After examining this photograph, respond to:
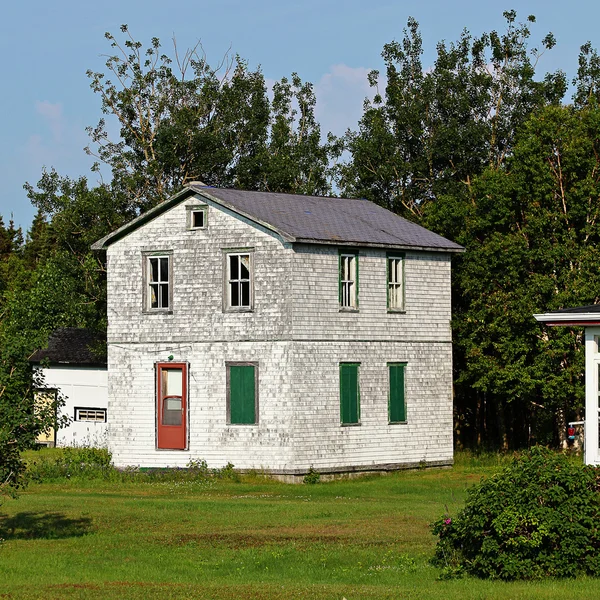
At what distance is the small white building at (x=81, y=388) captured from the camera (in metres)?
49.2

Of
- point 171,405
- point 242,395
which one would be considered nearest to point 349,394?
point 242,395

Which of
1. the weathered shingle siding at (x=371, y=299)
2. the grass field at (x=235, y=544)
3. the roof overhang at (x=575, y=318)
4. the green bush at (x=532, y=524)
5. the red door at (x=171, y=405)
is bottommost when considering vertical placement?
the grass field at (x=235, y=544)

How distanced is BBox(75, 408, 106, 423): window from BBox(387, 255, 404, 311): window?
16.1 meters

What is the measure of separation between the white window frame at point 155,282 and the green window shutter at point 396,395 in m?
6.74

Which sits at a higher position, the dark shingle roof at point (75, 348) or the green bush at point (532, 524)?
the dark shingle roof at point (75, 348)

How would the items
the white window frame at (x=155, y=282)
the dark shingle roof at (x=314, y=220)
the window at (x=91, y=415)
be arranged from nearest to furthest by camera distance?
1. the dark shingle roof at (x=314, y=220)
2. the white window frame at (x=155, y=282)
3. the window at (x=91, y=415)

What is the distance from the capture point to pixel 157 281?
1475 inches

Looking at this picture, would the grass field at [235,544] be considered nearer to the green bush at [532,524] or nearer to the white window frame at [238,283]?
the green bush at [532,524]

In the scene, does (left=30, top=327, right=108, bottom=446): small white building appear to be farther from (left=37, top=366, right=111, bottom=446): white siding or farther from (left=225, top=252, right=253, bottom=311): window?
(left=225, top=252, right=253, bottom=311): window

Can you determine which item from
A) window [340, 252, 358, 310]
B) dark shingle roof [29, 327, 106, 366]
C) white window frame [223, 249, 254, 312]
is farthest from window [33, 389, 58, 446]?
dark shingle roof [29, 327, 106, 366]

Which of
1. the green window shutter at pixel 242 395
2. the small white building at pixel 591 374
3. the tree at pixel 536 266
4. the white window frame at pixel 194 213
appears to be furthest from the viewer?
the tree at pixel 536 266

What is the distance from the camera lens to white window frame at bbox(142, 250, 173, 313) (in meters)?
37.1

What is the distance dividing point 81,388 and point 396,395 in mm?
17200

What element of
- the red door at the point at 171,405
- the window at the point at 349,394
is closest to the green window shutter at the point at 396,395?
the window at the point at 349,394
